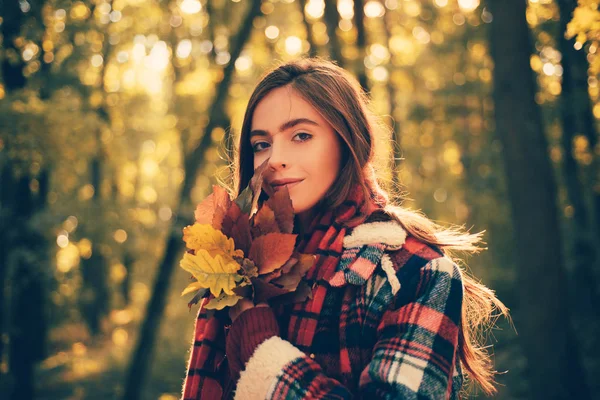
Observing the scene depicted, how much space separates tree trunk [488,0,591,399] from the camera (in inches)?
208

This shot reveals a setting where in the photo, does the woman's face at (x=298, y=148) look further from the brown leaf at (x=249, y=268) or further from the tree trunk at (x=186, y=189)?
the tree trunk at (x=186, y=189)

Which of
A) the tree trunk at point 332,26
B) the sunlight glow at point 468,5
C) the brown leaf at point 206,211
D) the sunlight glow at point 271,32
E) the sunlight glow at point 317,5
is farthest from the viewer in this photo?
the sunlight glow at point 468,5

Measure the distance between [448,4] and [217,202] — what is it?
1519 centimetres

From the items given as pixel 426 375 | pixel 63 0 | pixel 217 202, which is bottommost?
pixel 426 375

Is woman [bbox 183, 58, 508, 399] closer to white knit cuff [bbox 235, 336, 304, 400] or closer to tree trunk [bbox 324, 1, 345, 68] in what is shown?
white knit cuff [bbox 235, 336, 304, 400]

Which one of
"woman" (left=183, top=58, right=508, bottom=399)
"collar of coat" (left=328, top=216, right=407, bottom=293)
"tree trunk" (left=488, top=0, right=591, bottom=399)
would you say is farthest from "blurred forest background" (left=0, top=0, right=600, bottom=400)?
"collar of coat" (left=328, top=216, right=407, bottom=293)

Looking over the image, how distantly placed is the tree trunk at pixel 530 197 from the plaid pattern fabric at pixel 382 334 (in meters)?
3.88

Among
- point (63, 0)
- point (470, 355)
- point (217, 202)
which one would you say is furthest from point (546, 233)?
point (63, 0)

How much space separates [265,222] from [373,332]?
53 cm

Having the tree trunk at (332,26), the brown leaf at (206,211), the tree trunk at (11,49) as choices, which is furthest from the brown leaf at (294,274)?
the tree trunk at (11,49)

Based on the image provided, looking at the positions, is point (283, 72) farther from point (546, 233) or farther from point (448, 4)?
point (448, 4)

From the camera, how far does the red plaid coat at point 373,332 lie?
5.07ft

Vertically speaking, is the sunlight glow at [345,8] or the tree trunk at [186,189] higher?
the sunlight glow at [345,8]

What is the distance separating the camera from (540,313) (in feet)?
17.4
